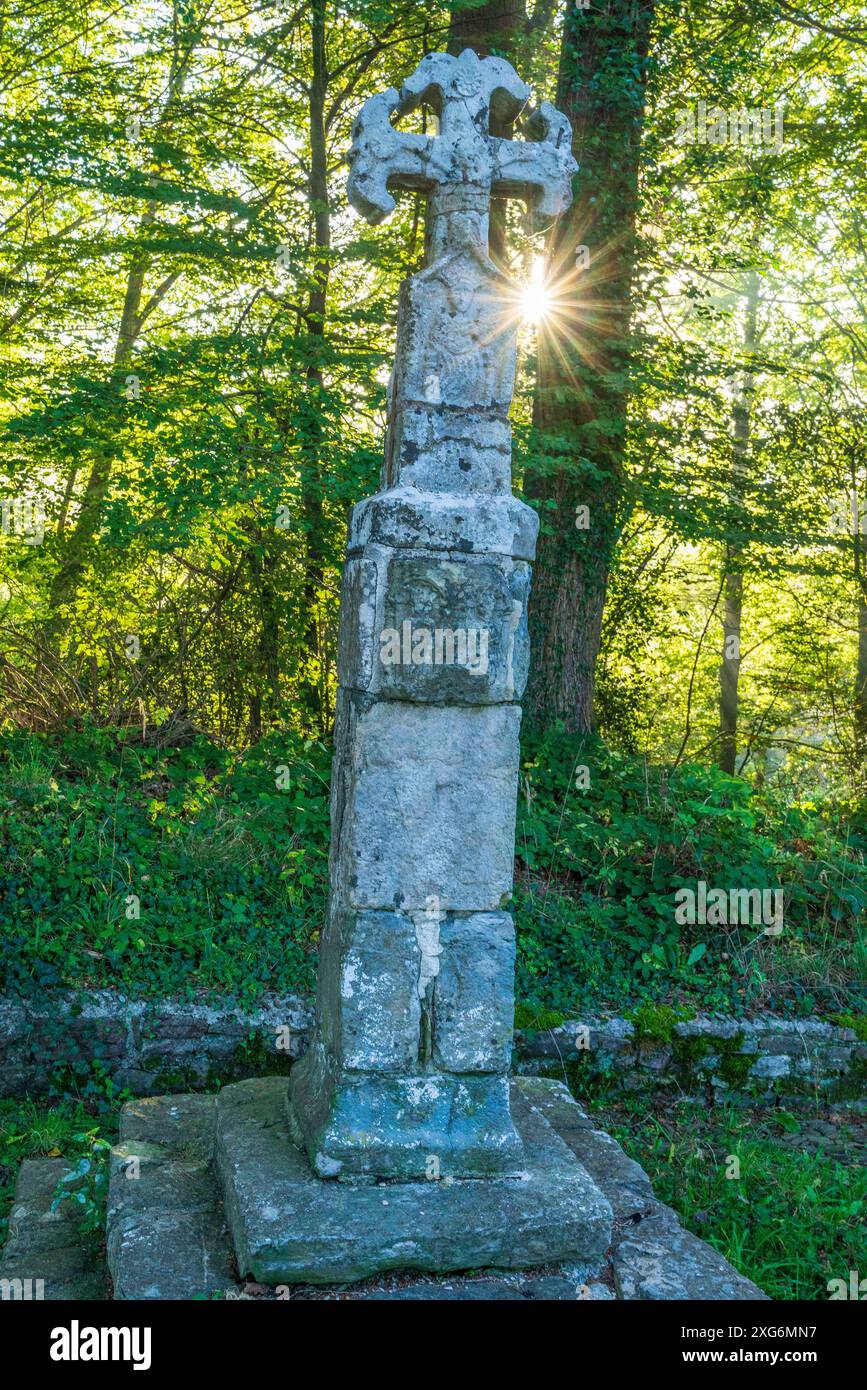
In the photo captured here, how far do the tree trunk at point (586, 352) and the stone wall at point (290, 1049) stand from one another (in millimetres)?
3179

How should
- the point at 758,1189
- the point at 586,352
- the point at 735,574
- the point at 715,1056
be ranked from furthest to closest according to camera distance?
the point at 735,574 < the point at 586,352 < the point at 715,1056 < the point at 758,1189

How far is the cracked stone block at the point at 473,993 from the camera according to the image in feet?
11.4

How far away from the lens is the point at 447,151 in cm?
355

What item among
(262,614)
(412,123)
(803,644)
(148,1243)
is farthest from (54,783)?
(803,644)

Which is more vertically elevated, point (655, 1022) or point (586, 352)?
point (586, 352)

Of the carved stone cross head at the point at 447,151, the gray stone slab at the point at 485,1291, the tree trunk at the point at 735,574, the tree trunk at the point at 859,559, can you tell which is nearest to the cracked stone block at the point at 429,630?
the carved stone cross head at the point at 447,151

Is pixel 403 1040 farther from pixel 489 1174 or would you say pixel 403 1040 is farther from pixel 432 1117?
pixel 489 1174

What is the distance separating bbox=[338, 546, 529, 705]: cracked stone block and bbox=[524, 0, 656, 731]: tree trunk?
15.4 feet

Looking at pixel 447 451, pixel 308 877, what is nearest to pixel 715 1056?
pixel 308 877

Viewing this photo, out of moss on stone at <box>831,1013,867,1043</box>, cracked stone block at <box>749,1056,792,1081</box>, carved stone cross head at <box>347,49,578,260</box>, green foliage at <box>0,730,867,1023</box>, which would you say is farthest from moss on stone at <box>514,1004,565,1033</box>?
carved stone cross head at <box>347,49,578,260</box>

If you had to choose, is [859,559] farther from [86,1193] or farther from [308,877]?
[86,1193]

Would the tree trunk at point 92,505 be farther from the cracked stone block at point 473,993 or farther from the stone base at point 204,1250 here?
the cracked stone block at point 473,993

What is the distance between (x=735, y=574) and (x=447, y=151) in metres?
8.27
